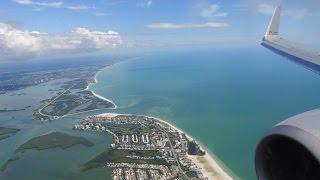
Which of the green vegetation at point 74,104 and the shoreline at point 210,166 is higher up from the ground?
the shoreline at point 210,166

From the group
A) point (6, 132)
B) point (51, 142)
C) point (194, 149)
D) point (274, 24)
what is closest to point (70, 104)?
point (6, 132)

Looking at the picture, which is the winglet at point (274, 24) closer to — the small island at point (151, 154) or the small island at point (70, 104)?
the small island at point (151, 154)

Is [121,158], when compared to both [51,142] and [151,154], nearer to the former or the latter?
[151,154]

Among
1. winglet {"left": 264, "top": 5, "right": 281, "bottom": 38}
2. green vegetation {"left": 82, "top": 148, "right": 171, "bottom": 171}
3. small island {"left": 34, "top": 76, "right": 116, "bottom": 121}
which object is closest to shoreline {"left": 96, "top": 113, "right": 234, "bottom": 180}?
green vegetation {"left": 82, "top": 148, "right": 171, "bottom": 171}

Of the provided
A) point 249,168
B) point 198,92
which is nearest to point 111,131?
point 249,168

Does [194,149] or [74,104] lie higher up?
[194,149]

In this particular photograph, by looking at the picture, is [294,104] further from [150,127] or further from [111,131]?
[111,131]

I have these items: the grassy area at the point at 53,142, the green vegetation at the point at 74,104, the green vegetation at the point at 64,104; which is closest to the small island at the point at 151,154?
the grassy area at the point at 53,142
